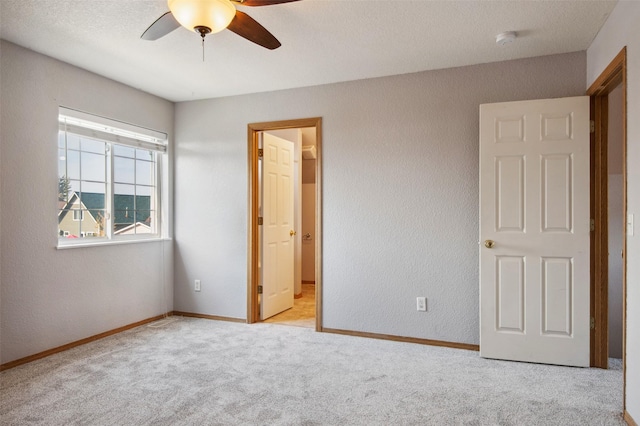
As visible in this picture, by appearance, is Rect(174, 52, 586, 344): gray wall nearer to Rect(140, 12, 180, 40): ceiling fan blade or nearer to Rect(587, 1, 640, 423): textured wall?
Rect(587, 1, 640, 423): textured wall

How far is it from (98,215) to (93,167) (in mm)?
448

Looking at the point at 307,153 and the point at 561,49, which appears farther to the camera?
the point at 307,153

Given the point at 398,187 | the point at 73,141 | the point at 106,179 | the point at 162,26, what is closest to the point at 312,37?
the point at 162,26

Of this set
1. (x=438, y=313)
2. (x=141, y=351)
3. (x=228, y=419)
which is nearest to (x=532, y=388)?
(x=438, y=313)

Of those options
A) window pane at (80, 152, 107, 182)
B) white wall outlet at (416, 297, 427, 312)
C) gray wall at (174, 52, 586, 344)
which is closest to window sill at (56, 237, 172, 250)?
window pane at (80, 152, 107, 182)

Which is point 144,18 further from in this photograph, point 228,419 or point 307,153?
point 307,153

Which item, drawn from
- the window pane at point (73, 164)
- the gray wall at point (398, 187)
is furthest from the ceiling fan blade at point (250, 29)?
the window pane at point (73, 164)

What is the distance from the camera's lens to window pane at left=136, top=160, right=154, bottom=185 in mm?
4258

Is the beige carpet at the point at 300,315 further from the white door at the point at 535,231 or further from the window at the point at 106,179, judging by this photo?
the white door at the point at 535,231

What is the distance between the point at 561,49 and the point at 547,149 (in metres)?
0.79

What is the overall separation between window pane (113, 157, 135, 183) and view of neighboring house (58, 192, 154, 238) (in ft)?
0.55

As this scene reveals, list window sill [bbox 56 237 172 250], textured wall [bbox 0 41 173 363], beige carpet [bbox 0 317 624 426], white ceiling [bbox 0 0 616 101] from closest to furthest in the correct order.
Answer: beige carpet [bbox 0 317 624 426], white ceiling [bbox 0 0 616 101], textured wall [bbox 0 41 173 363], window sill [bbox 56 237 172 250]

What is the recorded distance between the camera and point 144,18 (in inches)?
103

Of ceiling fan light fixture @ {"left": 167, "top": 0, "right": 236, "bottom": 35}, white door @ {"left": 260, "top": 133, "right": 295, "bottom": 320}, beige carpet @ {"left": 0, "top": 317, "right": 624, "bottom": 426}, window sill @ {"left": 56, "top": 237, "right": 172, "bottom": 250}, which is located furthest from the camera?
white door @ {"left": 260, "top": 133, "right": 295, "bottom": 320}
